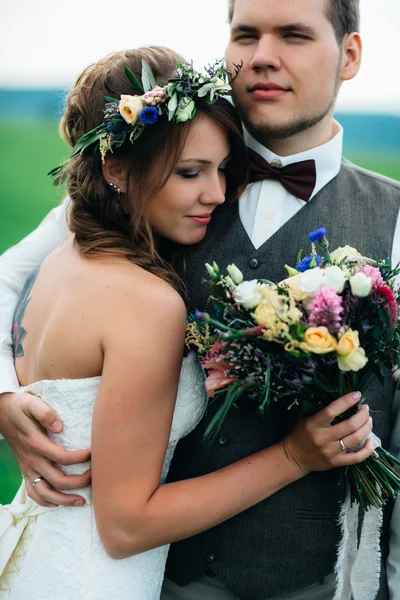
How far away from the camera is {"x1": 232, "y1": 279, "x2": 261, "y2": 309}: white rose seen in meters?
1.77

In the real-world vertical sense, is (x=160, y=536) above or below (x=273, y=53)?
below

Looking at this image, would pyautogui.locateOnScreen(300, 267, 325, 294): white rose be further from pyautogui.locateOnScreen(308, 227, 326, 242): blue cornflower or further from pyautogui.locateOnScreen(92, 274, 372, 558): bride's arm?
pyautogui.locateOnScreen(92, 274, 372, 558): bride's arm

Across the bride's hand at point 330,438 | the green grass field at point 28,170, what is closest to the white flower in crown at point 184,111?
the bride's hand at point 330,438

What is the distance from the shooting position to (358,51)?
264cm

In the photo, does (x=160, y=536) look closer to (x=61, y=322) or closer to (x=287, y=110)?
(x=61, y=322)

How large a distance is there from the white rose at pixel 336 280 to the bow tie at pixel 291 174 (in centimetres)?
71

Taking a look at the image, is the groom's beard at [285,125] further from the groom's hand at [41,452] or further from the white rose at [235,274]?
the groom's hand at [41,452]

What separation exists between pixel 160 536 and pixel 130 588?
0.28 meters

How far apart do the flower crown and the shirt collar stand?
0.37 meters

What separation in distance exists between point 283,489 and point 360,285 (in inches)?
34.9

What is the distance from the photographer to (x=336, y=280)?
1753mm

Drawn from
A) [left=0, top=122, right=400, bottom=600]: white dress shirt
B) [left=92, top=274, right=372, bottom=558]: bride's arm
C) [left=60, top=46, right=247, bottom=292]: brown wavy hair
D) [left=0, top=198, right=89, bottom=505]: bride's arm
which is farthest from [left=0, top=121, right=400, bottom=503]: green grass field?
[left=92, top=274, right=372, bottom=558]: bride's arm

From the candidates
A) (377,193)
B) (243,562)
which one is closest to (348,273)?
(377,193)

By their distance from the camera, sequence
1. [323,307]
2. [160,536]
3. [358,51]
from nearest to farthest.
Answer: [323,307] < [160,536] < [358,51]
